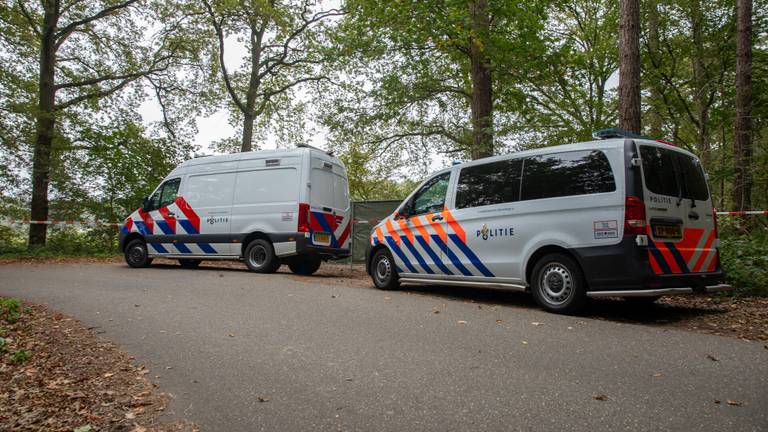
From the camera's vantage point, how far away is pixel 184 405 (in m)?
3.28

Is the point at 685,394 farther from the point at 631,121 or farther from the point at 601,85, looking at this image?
the point at 601,85

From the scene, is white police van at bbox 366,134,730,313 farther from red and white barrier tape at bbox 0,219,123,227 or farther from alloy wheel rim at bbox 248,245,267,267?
red and white barrier tape at bbox 0,219,123,227

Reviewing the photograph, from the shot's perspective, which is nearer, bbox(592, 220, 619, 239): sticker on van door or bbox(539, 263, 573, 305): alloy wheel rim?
bbox(592, 220, 619, 239): sticker on van door

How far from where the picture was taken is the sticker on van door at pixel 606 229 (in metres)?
5.84

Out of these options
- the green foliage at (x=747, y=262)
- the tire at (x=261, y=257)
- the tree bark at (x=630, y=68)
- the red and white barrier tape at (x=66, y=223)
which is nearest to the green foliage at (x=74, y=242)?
the red and white barrier tape at (x=66, y=223)

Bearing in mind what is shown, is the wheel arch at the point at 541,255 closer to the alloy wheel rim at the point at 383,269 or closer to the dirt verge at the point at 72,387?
the alloy wheel rim at the point at 383,269

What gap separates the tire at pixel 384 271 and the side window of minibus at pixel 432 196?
3.05ft

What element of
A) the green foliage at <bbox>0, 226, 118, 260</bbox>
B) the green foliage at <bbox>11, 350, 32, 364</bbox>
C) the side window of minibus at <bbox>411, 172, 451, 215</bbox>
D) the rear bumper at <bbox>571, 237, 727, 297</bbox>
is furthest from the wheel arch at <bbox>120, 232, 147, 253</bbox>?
the rear bumper at <bbox>571, 237, 727, 297</bbox>

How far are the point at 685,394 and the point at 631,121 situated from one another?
20.2 feet

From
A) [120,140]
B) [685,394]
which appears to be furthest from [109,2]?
[685,394]

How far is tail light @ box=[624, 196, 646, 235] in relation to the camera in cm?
572

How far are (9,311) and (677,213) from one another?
7.81 metres

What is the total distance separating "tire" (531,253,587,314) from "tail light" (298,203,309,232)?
552cm

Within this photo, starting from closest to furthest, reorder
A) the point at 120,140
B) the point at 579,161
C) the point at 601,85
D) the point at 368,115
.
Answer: the point at 579,161
the point at 368,115
the point at 120,140
the point at 601,85
